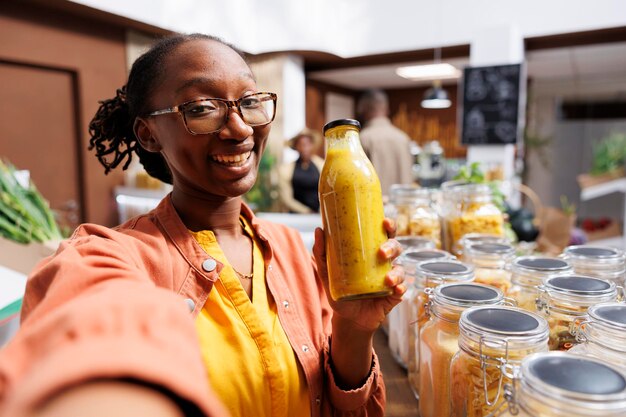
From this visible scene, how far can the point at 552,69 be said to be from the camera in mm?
6996

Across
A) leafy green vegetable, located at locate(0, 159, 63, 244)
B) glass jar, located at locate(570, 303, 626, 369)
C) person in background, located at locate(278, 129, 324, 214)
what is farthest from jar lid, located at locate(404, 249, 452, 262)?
person in background, located at locate(278, 129, 324, 214)

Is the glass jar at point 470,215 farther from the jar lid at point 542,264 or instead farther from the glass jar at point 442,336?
the glass jar at point 442,336

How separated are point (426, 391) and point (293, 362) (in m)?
0.29

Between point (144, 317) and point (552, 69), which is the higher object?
point (552, 69)

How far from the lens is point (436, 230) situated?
154cm

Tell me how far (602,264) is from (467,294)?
43cm

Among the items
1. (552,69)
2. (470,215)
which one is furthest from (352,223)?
(552,69)

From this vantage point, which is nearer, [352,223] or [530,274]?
[352,223]

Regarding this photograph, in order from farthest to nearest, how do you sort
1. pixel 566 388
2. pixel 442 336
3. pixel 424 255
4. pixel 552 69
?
1. pixel 552 69
2. pixel 424 255
3. pixel 442 336
4. pixel 566 388

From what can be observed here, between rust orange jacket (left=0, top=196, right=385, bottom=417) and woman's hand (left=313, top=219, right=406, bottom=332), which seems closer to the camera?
rust orange jacket (left=0, top=196, right=385, bottom=417)

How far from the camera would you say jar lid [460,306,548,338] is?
0.64 m

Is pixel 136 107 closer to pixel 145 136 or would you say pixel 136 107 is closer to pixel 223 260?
pixel 145 136

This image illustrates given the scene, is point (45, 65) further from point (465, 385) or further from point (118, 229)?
point (465, 385)

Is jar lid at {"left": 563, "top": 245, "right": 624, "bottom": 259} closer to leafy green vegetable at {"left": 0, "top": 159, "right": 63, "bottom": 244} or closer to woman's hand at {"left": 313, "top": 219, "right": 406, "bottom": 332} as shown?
woman's hand at {"left": 313, "top": 219, "right": 406, "bottom": 332}
